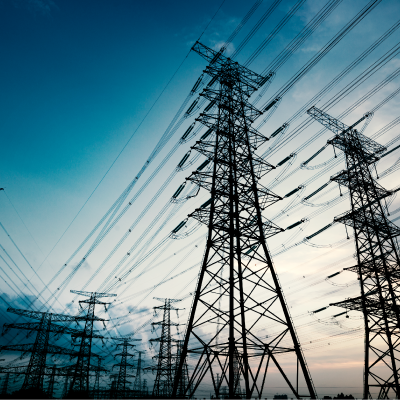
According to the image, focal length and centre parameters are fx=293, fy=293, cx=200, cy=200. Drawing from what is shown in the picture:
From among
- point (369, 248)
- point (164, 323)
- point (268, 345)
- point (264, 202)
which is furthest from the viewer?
point (164, 323)

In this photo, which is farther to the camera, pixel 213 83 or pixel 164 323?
pixel 164 323

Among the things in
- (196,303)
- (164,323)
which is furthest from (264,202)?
(164,323)

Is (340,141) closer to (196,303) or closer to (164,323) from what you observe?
(196,303)

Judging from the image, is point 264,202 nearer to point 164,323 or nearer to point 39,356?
point 164,323

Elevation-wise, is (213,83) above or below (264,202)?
above

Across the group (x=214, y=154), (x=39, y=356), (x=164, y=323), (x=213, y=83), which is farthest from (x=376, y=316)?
(x=39, y=356)

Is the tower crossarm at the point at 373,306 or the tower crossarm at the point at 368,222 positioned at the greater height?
the tower crossarm at the point at 368,222

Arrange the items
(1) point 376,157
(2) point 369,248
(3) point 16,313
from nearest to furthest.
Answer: (2) point 369,248
(1) point 376,157
(3) point 16,313

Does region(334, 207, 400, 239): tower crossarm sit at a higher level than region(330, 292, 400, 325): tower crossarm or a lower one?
higher

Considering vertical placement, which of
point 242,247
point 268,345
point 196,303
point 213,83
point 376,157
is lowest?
point 268,345
